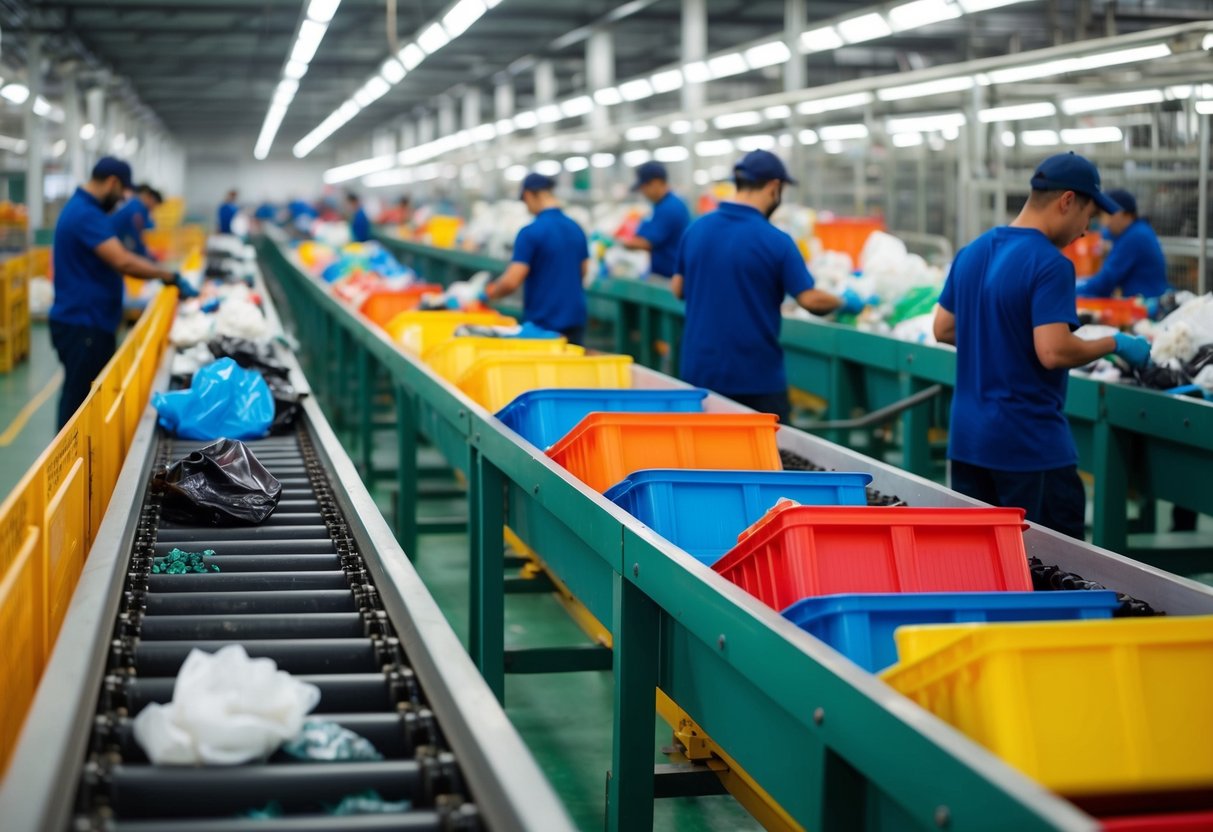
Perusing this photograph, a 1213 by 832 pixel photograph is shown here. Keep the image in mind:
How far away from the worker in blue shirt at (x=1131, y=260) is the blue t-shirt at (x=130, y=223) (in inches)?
252

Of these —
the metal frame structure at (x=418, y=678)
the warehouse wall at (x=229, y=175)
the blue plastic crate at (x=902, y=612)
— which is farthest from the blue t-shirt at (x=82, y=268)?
the warehouse wall at (x=229, y=175)

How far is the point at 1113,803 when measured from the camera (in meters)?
1.74

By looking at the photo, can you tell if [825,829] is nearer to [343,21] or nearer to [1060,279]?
[1060,279]

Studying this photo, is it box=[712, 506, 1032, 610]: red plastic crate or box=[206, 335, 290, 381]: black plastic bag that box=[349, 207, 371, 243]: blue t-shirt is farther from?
box=[712, 506, 1032, 610]: red plastic crate

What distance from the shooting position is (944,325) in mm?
3758

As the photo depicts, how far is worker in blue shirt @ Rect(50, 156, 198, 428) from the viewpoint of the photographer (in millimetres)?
6551

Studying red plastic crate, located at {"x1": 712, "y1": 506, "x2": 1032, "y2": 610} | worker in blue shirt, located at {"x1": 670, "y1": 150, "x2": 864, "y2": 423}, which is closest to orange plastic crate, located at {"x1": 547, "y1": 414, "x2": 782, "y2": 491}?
red plastic crate, located at {"x1": 712, "y1": 506, "x2": 1032, "y2": 610}

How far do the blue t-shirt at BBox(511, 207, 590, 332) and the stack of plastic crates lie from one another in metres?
6.15

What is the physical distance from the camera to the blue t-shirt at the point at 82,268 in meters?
6.56

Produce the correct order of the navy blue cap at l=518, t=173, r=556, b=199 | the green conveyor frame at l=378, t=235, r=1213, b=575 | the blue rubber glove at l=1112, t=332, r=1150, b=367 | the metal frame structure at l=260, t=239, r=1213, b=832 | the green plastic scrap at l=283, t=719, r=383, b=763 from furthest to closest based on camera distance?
the navy blue cap at l=518, t=173, r=556, b=199 < the green conveyor frame at l=378, t=235, r=1213, b=575 < the blue rubber glove at l=1112, t=332, r=1150, b=367 < the green plastic scrap at l=283, t=719, r=383, b=763 < the metal frame structure at l=260, t=239, r=1213, b=832

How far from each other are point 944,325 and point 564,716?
1.65m

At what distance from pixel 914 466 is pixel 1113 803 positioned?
387 centimetres

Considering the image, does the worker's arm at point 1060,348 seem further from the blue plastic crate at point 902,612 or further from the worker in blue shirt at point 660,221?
the worker in blue shirt at point 660,221

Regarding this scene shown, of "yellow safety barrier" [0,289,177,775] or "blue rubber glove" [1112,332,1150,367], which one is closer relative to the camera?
"yellow safety barrier" [0,289,177,775]
